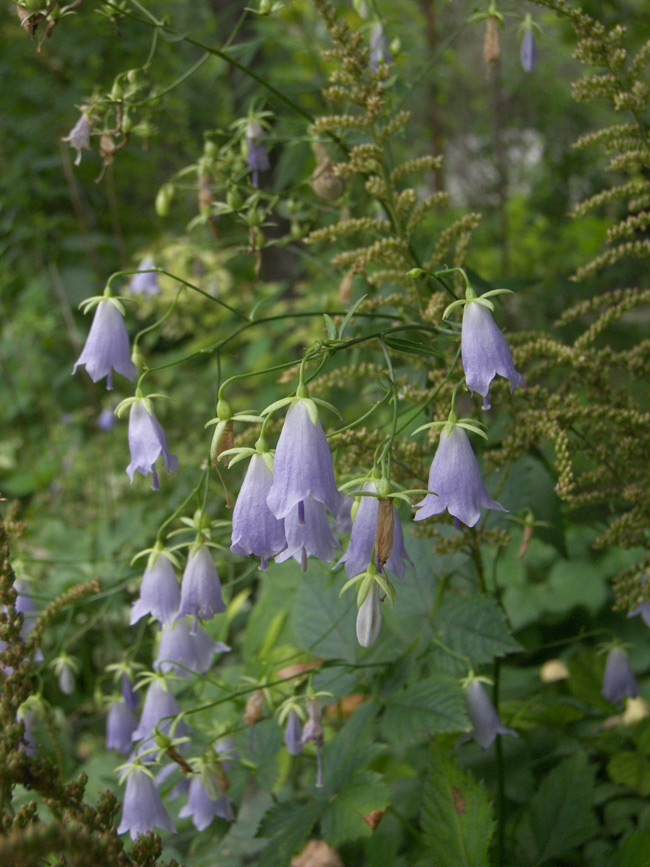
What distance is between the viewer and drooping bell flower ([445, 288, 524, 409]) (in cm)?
91

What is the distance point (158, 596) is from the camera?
47.8 inches

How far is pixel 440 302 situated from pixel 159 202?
919 mm

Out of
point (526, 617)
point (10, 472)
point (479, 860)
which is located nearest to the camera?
point (479, 860)

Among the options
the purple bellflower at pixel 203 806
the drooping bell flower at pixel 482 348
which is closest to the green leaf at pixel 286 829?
the purple bellflower at pixel 203 806

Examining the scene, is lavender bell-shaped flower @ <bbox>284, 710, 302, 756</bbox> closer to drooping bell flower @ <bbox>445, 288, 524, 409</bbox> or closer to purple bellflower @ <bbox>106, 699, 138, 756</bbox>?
purple bellflower @ <bbox>106, 699, 138, 756</bbox>

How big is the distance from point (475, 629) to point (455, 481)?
501 millimetres

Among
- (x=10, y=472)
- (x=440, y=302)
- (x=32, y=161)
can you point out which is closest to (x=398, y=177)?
(x=440, y=302)

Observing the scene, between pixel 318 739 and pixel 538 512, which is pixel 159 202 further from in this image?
pixel 318 739

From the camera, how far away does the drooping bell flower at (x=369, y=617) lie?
0.89 m

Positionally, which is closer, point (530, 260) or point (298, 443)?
point (298, 443)

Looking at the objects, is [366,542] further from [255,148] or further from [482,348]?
[255,148]

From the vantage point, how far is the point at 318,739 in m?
1.22

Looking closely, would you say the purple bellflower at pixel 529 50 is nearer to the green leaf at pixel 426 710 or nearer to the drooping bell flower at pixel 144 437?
the drooping bell flower at pixel 144 437

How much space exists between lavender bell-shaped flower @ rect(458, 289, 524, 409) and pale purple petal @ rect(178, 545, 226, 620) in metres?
0.51
